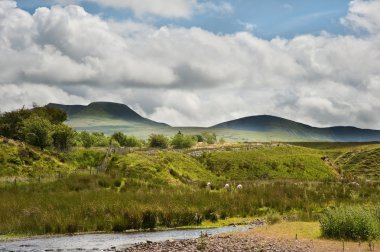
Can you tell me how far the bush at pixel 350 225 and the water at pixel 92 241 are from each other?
810 centimetres

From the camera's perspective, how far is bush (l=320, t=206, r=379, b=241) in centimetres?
2258

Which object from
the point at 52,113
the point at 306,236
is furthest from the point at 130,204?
the point at 52,113

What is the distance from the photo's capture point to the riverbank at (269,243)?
2125 cm

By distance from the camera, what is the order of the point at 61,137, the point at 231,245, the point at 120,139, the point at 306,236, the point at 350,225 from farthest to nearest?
the point at 120,139
the point at 61,137
the point at 306,236
the point at 350,225
the point at 231,245

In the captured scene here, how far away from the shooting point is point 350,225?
22.9 meters

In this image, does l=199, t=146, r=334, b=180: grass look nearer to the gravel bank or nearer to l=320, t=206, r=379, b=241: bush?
l=320, t=206, r=379, b=241: bush

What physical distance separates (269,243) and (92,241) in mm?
9259

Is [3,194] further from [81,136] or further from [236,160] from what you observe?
[81,136]

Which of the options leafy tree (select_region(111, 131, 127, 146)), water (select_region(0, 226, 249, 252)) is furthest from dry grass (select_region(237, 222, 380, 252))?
leafy tree (select_region(111, 131, 127, 146))

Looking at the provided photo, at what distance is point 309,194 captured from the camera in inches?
1705

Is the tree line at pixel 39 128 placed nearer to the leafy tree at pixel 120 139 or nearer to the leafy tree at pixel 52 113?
the leafy tree at pixel 52 113

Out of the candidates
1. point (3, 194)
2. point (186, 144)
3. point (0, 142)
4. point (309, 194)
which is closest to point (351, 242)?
point (309, 194)

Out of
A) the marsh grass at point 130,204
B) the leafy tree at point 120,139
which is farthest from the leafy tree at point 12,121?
the leafy tree at point 120,139

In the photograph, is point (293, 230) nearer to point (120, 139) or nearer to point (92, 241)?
point (92, 241)
